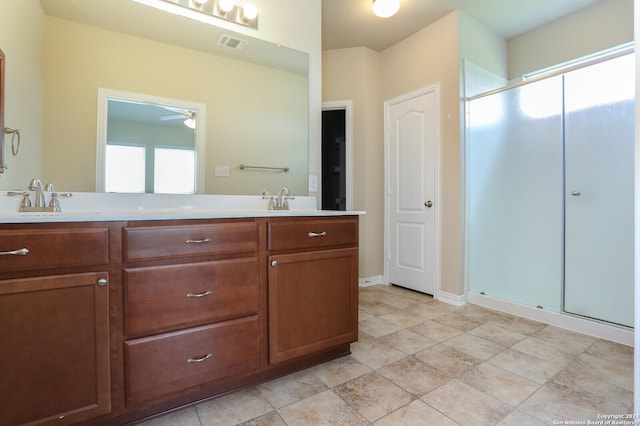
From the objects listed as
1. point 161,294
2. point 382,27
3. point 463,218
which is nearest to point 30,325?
point 161,294

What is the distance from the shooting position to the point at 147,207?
1.73 m

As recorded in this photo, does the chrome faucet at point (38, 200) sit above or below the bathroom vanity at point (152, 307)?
above

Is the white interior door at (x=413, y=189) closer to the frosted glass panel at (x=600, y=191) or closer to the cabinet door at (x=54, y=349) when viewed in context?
the frosted glass panel at (x=600, y=191)

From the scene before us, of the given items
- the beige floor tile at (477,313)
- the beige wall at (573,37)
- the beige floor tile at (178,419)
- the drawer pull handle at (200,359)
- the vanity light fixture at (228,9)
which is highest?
the beige wall at (573,37)

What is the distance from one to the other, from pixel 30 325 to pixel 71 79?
3.98 ft

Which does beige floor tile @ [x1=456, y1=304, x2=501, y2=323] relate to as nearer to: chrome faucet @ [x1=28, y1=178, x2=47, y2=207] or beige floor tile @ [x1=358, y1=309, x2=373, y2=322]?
beige floor tile @ [x1=358, y1=309, x2=373, y2=322]

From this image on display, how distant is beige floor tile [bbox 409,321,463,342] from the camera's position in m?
2.12

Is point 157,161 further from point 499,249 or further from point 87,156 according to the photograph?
point 499,249

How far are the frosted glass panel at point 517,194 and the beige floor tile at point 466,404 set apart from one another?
1.35 metres

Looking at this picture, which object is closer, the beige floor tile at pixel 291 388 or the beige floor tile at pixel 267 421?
the beige floor tile at pixel 267 421

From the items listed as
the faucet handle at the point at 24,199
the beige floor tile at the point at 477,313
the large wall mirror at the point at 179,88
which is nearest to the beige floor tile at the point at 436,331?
the beige floor tile at the point at 477,313

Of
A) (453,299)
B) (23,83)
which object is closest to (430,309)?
(453,299)

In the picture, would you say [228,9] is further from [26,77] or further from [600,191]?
[600,191]

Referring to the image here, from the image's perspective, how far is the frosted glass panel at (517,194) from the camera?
93.8 inches
